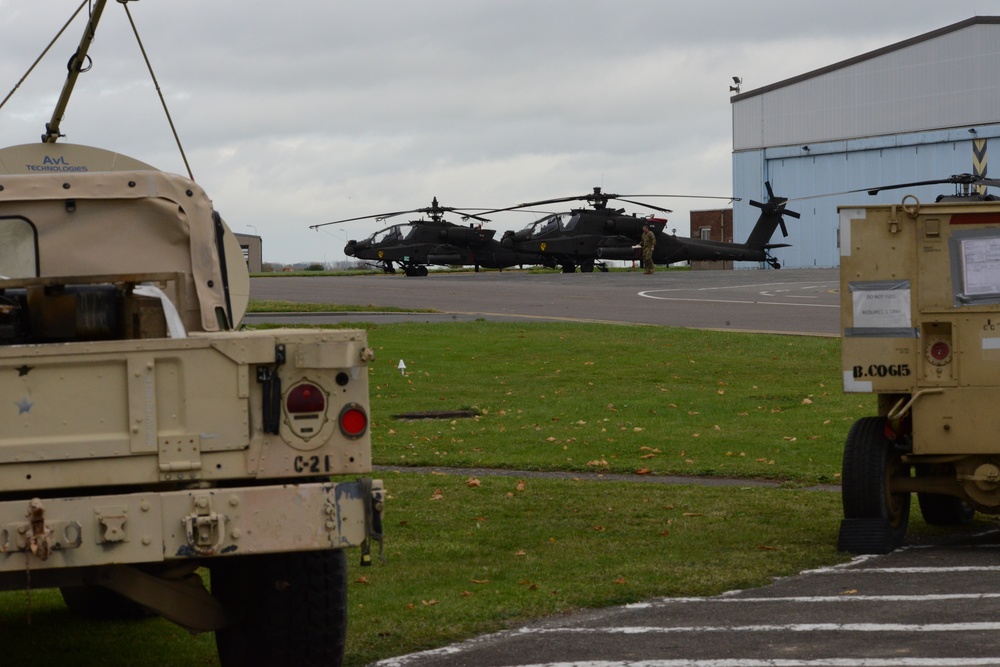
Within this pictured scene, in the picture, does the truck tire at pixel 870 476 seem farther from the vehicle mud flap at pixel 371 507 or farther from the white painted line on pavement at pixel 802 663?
the vehicle mud flap at pixel 371 507

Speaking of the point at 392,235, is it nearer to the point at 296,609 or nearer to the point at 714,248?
the point at 714,248

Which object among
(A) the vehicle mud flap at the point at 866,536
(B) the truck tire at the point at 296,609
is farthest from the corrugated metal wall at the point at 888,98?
(B) the truck tire at the point at 296,609

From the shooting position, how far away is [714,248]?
177 ft

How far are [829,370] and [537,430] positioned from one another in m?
6.24

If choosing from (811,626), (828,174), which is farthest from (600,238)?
(811,626)

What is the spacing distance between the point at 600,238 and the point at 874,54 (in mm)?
17640

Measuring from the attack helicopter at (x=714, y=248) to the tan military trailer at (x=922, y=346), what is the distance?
1671 inches

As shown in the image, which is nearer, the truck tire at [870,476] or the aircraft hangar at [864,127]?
the truck tire at [870,476]

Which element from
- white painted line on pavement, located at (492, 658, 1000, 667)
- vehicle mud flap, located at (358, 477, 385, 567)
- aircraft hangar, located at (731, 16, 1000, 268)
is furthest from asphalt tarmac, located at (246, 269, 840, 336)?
vehicle mud flap, located at (358, 477, 385, 567)

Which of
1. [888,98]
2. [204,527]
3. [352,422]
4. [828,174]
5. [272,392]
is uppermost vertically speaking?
[888,98]

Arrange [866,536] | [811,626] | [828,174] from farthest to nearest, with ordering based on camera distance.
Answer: [828,174] → [866,536] → [811,626]

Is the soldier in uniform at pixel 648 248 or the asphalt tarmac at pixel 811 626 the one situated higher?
the soldier in uniform at pixel 648 248

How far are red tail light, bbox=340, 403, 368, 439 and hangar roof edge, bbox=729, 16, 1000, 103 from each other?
5574 cm

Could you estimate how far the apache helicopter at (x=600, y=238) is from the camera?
51688 mm
